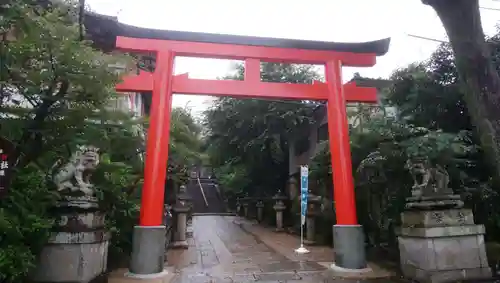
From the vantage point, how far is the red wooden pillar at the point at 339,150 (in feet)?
27.0

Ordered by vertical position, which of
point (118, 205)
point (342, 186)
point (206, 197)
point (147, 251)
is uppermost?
point (206, 197)

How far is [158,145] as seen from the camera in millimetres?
7883

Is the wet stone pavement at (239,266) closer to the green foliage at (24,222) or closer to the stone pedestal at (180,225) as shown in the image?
the stone pedestal at (180,225)

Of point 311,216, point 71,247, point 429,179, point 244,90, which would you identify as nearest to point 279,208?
→ point 311,216

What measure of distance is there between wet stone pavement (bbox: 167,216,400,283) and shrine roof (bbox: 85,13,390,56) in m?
5.19

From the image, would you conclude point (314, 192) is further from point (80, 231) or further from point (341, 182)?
point (80, 231)

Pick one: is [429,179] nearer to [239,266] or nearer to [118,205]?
[239,266]

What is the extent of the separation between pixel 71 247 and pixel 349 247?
5355 mm

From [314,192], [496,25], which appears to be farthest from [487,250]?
[314,192]

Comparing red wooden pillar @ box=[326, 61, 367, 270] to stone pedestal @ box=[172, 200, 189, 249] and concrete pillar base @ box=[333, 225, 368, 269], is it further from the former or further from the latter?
stone pedestal @ box=[172, 200, 189, 249]

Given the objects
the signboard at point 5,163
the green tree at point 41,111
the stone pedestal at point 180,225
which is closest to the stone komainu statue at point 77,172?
the green tree at point 41,111

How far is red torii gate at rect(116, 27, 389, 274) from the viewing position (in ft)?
25.0

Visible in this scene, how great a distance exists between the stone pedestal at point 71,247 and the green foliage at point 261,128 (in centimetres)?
1147

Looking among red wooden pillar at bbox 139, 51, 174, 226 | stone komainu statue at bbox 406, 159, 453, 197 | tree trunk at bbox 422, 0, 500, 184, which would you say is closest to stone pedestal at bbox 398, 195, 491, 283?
stone komainu statue at bbox 406, 159, 453, 197
